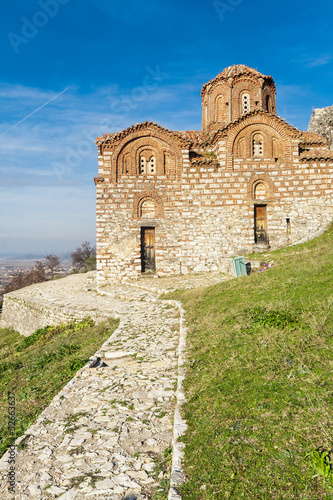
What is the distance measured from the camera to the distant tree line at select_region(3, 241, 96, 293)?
37625mm

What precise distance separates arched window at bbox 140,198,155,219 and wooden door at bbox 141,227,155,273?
0.63 m

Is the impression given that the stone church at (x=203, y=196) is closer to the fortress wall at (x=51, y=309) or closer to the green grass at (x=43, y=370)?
the fortress wall at (x=51, y=309)

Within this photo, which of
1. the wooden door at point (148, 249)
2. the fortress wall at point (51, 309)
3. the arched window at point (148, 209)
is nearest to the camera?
the fortress wall at point (51, 309)

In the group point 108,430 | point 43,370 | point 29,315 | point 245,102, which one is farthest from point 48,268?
point 108,430

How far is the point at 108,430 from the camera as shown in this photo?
4.07 meters

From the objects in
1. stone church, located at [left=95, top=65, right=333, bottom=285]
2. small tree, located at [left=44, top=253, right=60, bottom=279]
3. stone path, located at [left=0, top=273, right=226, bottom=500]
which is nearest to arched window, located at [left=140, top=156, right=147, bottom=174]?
stone church, located at [left=95, top=65, right=333, bottom=285]

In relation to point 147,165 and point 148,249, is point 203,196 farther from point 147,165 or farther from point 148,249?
point 148,249

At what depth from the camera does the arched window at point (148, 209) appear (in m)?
16.9

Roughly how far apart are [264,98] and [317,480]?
22.1m

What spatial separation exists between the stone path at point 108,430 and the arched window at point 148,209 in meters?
9.89

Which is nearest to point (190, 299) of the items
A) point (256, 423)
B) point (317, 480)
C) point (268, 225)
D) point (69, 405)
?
point (69, 405)

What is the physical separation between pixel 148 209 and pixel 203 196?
286 cm

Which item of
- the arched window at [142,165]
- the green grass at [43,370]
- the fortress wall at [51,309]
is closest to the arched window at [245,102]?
the arched window at [142,165]

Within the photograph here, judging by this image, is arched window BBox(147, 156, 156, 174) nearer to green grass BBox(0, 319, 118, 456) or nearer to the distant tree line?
green grass BBox(0, 319, 118, 456)
